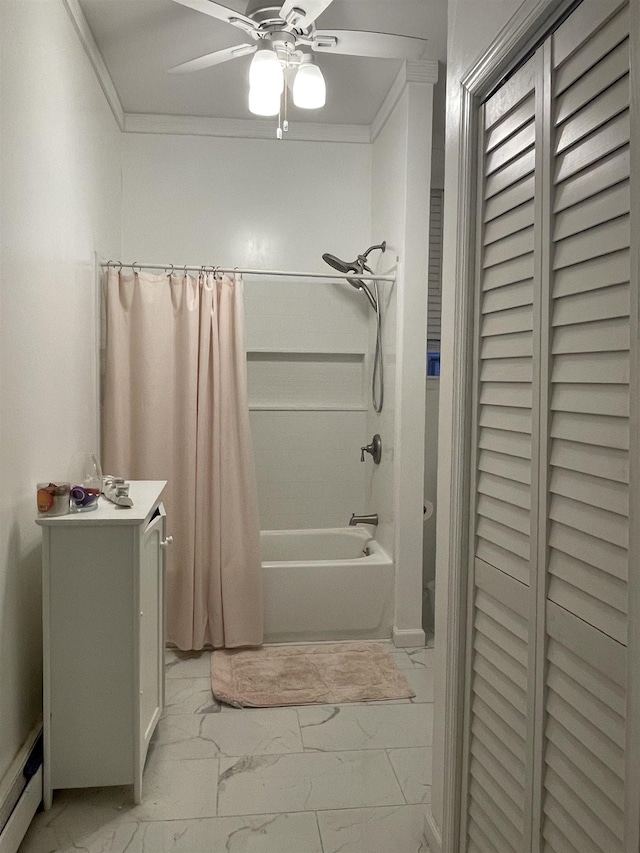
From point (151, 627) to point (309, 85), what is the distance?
197 centimetres

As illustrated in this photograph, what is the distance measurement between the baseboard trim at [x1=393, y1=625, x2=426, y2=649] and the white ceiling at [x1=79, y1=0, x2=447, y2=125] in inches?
99.0

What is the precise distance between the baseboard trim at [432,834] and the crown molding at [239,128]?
10.7 feet

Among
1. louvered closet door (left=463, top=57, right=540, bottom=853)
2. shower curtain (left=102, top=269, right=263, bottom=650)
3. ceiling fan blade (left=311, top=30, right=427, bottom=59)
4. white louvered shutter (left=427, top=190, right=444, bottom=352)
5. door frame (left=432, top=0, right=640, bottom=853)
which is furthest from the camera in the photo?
white louvered shutter (left=427, top=190, right=444, bottom=352)

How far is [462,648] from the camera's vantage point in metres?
1.74

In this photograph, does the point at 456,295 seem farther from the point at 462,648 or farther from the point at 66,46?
the point at 66,46

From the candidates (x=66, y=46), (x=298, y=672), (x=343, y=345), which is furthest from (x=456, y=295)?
(x=343, y=345)

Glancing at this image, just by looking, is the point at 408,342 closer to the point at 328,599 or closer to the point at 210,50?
the point at 328,599

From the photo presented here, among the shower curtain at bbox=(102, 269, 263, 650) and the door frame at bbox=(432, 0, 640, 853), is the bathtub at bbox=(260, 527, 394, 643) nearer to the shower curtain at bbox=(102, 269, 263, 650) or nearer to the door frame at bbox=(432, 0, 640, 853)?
the shower curtain at bbox=(102, 269, 263, 650)

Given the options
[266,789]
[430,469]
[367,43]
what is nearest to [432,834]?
[266,789]

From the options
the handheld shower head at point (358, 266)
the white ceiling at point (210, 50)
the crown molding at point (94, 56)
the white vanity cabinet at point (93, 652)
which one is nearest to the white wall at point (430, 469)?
the handheld shower head at point (358, 266)

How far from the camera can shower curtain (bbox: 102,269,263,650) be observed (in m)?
3.22

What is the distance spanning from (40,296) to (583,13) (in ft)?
5.37

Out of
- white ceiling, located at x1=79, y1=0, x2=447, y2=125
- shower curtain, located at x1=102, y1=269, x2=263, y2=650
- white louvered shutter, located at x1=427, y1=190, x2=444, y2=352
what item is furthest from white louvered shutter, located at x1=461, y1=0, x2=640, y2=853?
white louvered shutter, located at x1=427, y1=190, x2=444, y2=352

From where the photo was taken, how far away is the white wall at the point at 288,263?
12.5 feet
